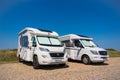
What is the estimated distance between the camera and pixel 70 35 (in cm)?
1672

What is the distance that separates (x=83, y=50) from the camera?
48.3ft

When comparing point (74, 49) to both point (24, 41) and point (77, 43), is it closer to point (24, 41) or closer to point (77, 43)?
point (77, 43)

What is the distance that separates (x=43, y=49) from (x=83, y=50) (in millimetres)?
4759

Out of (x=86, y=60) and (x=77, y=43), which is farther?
(x=77, y=43)

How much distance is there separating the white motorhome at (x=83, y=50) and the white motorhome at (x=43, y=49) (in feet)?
9.91

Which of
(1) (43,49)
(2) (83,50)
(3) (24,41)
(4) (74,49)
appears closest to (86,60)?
(2) (83,50)

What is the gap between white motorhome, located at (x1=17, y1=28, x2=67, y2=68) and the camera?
11.1m

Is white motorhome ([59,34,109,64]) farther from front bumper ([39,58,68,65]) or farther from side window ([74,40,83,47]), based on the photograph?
front bumper ([39,58,68,65])

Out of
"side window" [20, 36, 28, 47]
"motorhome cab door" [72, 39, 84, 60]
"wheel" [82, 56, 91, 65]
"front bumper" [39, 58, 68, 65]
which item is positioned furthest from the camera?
"motorhome cab door" [72, 39, 84, 60]

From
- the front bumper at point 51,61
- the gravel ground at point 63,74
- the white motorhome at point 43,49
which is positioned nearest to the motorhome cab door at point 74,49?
the white motorhome at point 43,49

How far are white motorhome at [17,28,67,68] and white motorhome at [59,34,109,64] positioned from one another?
3019 millimetres

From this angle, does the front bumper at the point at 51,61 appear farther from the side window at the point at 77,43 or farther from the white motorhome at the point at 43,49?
the side window at the point at 77,43

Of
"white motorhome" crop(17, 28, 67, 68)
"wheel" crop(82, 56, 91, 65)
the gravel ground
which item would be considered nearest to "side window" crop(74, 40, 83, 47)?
"wheel" crop(82, 56, 91, 65)

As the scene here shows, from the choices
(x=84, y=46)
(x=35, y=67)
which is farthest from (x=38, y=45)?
(x=84, y=46)
